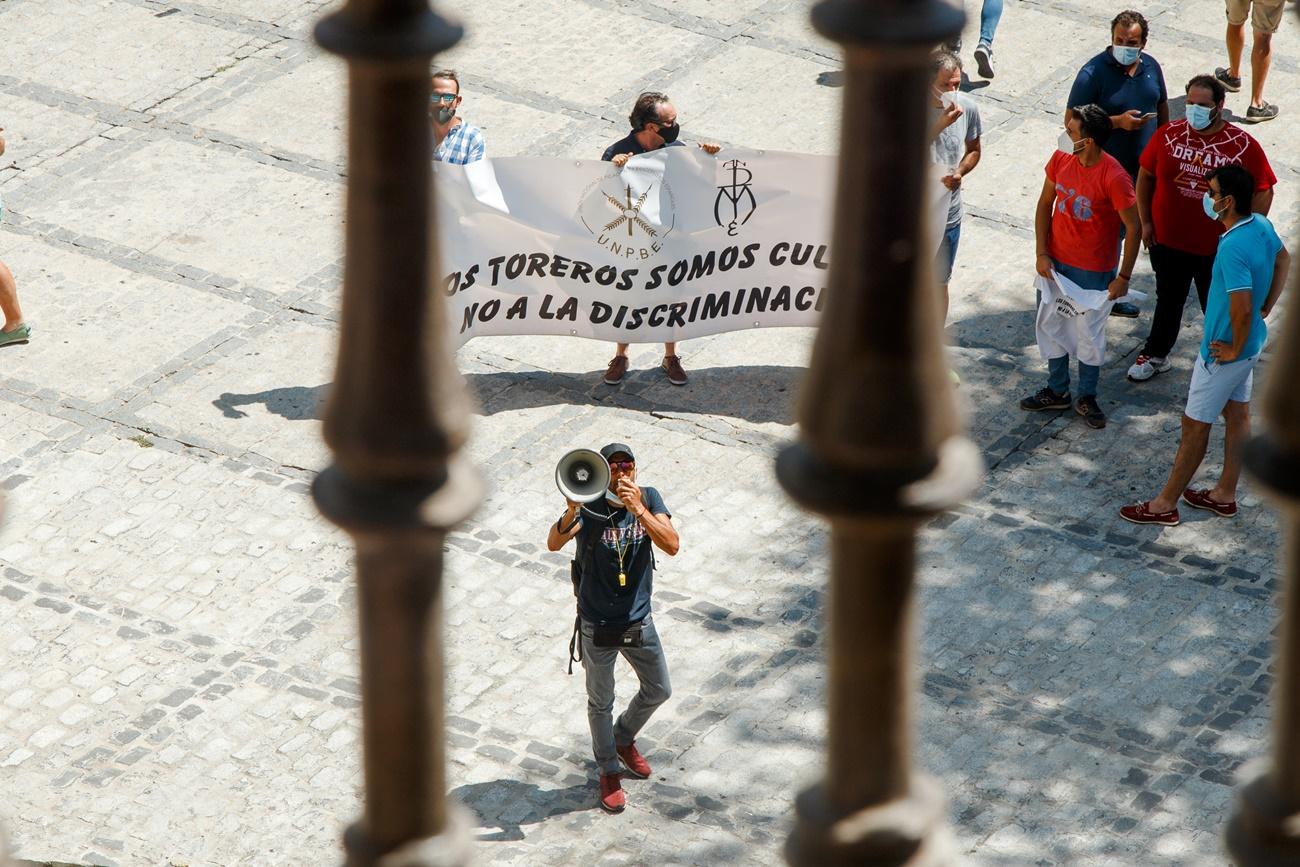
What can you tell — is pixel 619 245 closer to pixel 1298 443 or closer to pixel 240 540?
pixel 240 540

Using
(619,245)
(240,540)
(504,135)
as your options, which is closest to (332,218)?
(504,135)

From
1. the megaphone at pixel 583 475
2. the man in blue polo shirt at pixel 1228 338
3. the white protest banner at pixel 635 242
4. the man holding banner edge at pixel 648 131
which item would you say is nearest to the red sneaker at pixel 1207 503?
the man in blue polo shirt at pixel 1228 338

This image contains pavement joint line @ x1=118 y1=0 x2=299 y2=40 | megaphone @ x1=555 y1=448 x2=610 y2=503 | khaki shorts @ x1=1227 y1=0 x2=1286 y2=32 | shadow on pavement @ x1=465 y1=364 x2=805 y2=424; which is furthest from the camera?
pavement joint line @ x1=118 y1=0 x2=299 y2=40

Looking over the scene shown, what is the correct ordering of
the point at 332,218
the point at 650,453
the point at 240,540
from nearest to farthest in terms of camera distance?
the point at 240,540 → the point at 650,453 → the point at 332,218

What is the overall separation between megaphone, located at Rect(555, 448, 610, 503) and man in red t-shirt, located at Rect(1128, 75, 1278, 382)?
4096mm

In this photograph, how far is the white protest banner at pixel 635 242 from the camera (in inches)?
448

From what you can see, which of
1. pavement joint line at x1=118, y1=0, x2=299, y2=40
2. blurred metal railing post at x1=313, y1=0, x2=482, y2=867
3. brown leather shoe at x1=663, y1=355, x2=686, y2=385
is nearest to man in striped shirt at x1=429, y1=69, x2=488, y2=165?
brown leather shoe at x1=663, y1=355, x2=686, y2=385

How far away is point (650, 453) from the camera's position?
11086mm

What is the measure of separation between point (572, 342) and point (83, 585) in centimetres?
345

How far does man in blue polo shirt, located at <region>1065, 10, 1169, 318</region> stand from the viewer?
40.0 ft

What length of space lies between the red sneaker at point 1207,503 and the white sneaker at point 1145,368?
1284 mm

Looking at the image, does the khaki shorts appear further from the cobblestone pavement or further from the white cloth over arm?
the white cloth over arm

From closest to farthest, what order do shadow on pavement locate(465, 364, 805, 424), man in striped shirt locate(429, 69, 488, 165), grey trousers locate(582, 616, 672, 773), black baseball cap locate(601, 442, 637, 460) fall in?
black baseball cap locate(601, 442, 637, 460) < grey trousers locate(582, 616, 672, 773) < man in striped shirt locate(429, 69, 488, 165) < shadow on pavement locate(465, 364, 805, 424)

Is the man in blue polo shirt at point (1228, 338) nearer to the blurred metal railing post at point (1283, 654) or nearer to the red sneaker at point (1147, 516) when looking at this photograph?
the red sneaker at point (1147, 516)
